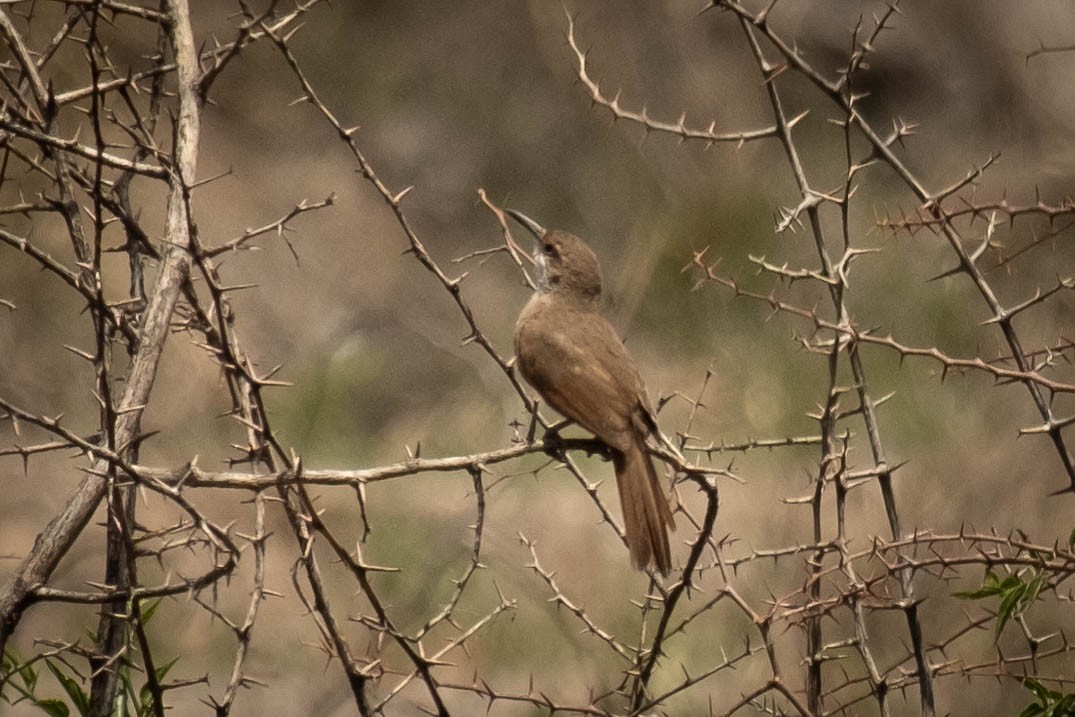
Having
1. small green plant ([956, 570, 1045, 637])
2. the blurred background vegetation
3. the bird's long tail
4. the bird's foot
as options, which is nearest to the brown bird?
the bird's long tail

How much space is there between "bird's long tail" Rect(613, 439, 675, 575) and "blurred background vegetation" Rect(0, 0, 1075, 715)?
114 inches

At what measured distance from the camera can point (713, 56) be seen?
6.55 metres

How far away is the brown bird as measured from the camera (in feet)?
10.4

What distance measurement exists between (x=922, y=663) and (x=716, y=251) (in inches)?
150

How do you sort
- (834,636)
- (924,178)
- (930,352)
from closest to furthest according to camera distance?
(930,352) < (834,636) < (924,178)

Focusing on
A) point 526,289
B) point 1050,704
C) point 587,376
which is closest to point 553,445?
point 587,376

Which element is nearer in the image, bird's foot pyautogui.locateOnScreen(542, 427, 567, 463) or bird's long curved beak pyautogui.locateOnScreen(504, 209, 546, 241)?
bird's foot pyautogui.locateOnScreen(542, 427, 567, 463)

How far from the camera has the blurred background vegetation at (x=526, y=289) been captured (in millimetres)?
6188

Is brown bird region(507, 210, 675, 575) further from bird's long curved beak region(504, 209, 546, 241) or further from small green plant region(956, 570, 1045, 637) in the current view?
small green plant region(956, 570, 1045, 637)

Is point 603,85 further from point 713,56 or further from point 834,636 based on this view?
point 834,636

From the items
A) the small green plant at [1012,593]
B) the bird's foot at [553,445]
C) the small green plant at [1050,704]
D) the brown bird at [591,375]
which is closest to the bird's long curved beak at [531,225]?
the brown bird at [591,375]


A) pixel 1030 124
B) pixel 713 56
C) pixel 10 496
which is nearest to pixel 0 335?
pixel 10 496

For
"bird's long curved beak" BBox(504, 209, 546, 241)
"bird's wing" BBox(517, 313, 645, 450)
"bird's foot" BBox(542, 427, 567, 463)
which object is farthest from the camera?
"bird's long curved beak" BBox(504, 209, 546, 241)

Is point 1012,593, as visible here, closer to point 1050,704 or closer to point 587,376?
point 1050,704
